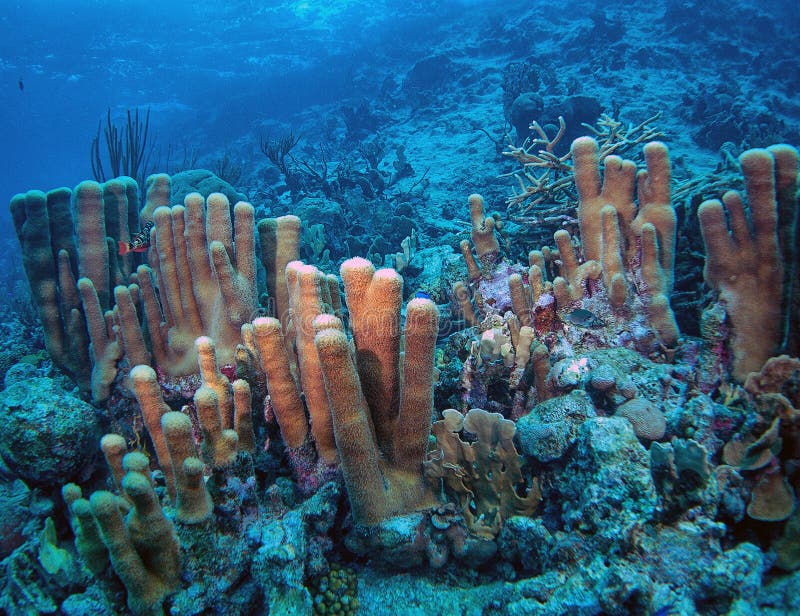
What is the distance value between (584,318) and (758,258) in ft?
3.62

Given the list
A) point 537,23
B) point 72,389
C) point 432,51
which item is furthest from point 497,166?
point 432,51

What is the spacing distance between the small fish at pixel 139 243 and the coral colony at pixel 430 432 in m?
0.39

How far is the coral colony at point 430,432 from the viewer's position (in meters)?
1.60

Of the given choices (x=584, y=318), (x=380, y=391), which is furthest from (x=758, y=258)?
(x=380, y=391)

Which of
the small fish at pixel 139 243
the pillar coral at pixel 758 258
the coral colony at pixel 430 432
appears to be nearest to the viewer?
the coral colony at pixel 430 432

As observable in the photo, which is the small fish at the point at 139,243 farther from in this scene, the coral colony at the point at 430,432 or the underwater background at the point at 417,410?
the coral colony at the point at 430,432

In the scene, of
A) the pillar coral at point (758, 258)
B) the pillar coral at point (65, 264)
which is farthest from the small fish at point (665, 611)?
the pillar coral at point (65, 264)

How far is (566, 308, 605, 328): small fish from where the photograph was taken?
2996 mm

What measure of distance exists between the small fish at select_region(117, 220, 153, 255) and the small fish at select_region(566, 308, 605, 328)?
3.87 m

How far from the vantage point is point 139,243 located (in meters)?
3.88

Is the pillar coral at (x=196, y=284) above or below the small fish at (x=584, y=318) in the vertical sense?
above

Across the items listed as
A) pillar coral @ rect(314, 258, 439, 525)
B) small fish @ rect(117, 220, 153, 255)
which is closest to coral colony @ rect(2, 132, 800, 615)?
pillar coral @ rect(314, 258, 439, 525)

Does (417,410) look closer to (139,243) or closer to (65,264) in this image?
(139,243)

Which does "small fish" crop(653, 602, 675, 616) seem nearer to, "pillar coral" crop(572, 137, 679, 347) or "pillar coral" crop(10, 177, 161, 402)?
"pillar coral" crop(572, 137, 679, 347)
